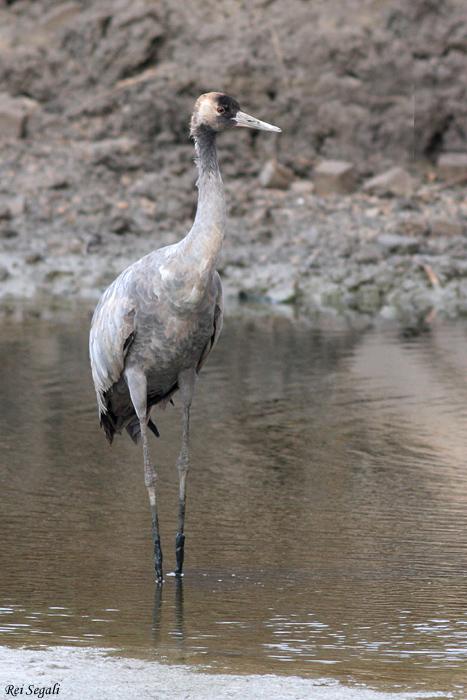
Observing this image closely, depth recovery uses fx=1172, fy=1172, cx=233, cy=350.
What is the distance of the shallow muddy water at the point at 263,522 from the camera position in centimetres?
505

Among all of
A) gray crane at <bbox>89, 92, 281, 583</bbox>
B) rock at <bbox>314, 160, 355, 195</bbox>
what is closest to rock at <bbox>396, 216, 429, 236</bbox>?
rock at <bbox>314, 160, 355, 195</bbox>

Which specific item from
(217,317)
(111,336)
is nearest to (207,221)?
(217,317)

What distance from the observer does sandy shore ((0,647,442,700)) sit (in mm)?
4340

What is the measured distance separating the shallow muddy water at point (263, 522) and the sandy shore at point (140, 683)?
14 cm

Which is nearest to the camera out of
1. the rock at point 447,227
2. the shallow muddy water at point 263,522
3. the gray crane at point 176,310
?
the shallow muddy water at point 263,522

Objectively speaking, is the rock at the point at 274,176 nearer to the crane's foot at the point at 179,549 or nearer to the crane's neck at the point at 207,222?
the crane's neck at the point at 207,222

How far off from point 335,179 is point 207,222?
13348 millimetres

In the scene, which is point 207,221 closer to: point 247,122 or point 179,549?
point 247,122

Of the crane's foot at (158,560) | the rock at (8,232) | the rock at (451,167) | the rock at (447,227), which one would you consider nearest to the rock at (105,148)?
the rock at (8,232)

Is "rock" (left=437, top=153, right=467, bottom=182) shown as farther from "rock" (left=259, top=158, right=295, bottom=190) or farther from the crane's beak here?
the crane's beak

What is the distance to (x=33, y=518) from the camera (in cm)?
691

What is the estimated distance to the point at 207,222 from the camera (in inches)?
239

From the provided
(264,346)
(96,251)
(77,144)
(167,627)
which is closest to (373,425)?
(264,346)

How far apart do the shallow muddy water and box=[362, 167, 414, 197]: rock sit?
7.50m
